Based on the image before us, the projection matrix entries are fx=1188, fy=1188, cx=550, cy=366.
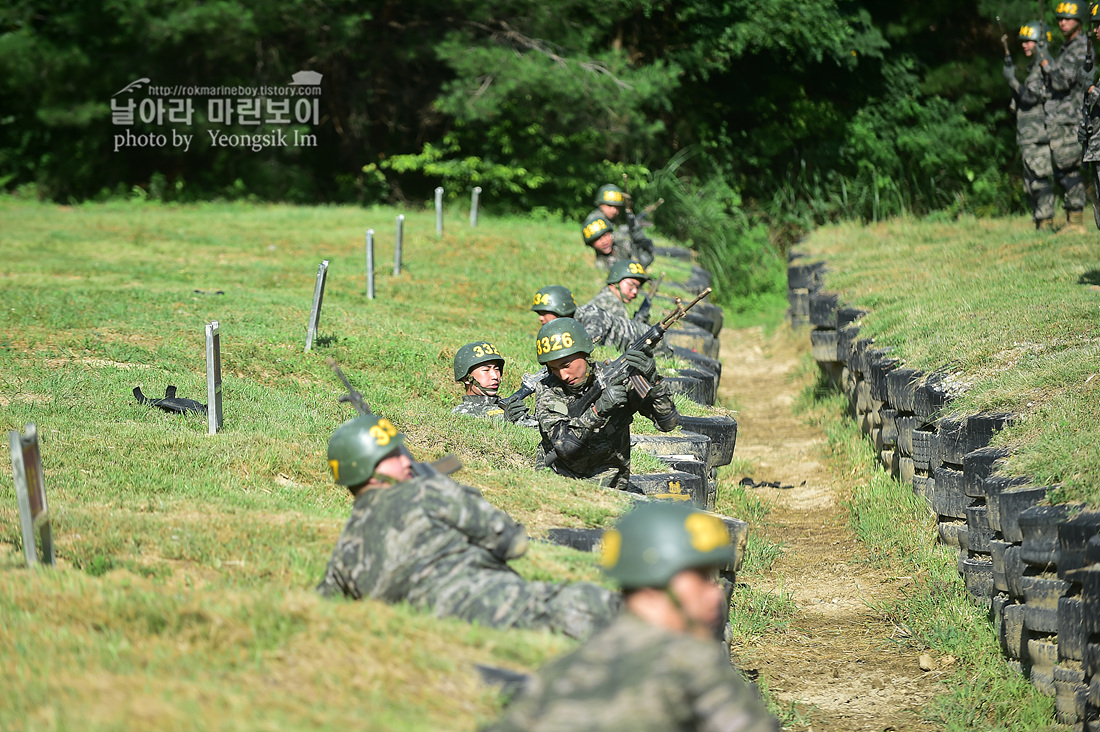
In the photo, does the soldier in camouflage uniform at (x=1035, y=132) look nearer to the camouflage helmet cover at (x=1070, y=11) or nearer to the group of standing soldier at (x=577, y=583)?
the camouflage helmet cover at (x=1070, y=11)

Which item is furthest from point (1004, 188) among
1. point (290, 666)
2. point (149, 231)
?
point (290, 666)

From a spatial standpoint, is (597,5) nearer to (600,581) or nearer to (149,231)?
(149,231)

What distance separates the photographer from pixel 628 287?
1205 centimetres

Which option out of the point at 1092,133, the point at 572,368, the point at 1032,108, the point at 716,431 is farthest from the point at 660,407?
the point at 1032,108

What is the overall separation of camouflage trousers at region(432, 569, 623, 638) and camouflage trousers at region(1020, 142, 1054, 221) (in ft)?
37.1

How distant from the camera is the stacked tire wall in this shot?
21.3 ft

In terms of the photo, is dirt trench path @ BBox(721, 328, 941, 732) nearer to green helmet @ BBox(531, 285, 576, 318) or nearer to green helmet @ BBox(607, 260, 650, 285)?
green helmet @ BBox(607, 260, 650, 285)

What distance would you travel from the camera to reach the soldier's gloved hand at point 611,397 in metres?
7.82

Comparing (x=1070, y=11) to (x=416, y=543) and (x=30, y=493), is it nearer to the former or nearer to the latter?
(x=416, y=543)

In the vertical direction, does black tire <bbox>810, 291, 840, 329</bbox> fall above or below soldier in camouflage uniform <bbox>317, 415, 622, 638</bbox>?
above

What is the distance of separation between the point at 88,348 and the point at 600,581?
264 inches

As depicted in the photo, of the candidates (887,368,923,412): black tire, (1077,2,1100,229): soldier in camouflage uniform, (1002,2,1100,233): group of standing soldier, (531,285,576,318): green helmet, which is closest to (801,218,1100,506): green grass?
(887,368,923,412): black tire

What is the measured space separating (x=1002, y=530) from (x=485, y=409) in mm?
4181

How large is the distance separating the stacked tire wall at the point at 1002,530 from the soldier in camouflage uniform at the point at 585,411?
2213 millimetres
